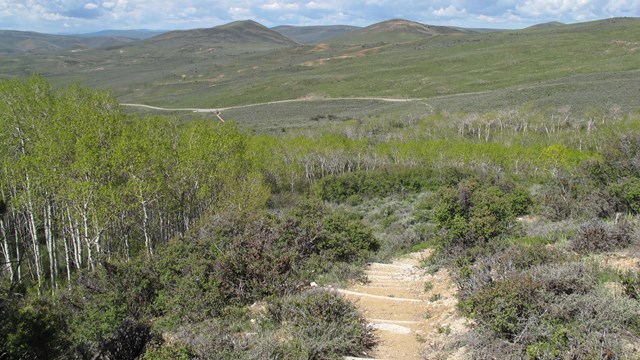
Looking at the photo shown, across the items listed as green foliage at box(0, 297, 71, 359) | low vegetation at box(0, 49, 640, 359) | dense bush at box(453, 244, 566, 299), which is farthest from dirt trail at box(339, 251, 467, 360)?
green foliage at box(0, 297, 71, 359)

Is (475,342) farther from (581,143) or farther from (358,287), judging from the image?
(581,143)

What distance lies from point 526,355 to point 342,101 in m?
116

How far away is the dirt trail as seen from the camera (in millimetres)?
8438

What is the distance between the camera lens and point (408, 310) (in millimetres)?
10305

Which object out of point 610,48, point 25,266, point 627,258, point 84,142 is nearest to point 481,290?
point 627,258

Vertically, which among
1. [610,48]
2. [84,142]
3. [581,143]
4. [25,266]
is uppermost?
[610,48]

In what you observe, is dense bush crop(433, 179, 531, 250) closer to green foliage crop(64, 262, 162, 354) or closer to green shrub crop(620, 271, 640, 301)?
green shrub crop(620, 271, 640, 301)

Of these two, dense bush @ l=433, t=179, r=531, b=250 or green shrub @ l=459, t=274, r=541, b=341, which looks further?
dense bush @ l=433, t=179, r=531, b=250

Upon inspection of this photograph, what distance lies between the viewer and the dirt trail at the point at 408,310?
27.7 ft

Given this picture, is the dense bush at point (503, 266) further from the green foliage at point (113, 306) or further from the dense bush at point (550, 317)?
the green foliage at point (113, 306)

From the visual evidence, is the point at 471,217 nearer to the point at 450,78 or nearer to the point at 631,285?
the point at 631,285

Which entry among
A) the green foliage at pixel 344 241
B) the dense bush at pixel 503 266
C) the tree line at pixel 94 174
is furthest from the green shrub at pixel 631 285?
the tree line at pixel 94 174

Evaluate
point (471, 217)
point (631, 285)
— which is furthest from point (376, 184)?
point (631, 285)

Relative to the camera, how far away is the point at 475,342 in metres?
7.62
